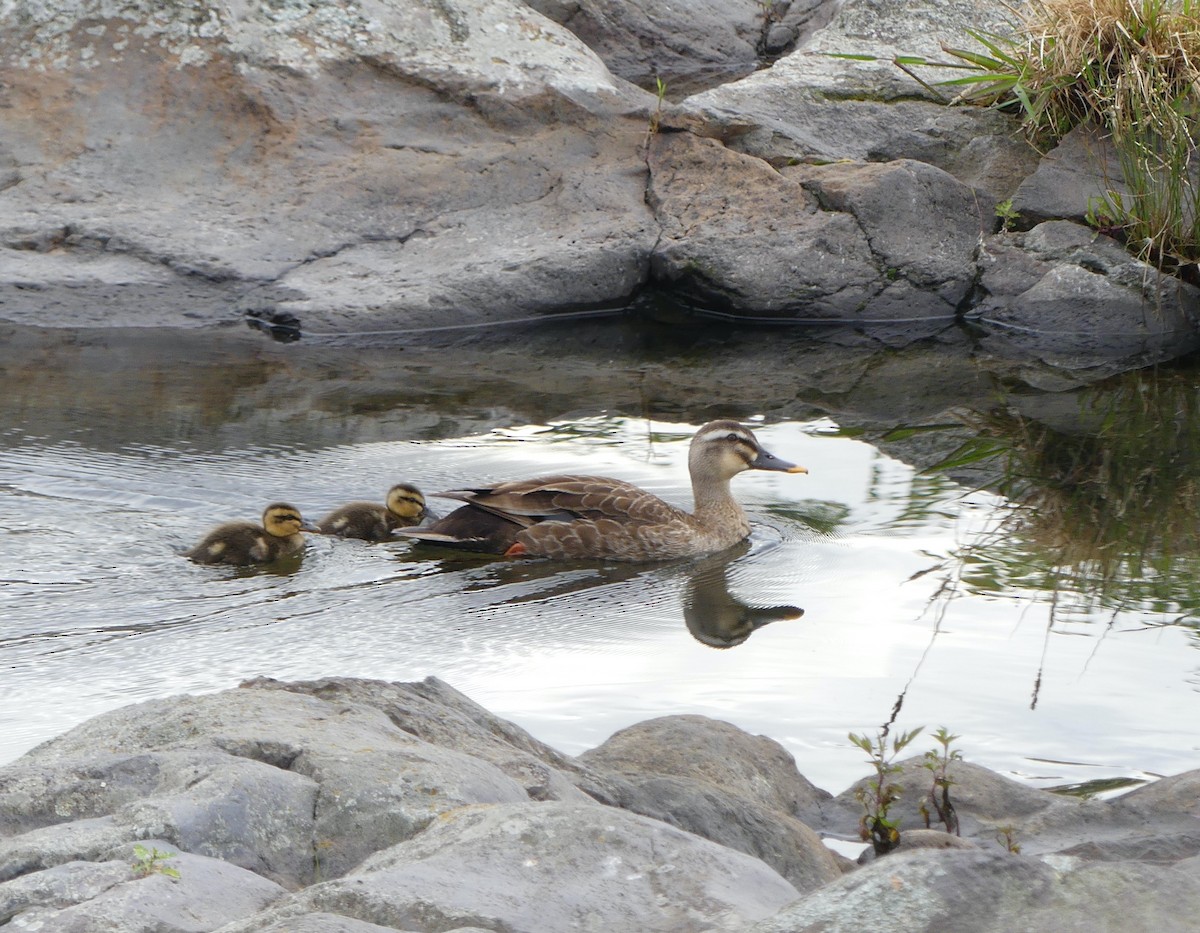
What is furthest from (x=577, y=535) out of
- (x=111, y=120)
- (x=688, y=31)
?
(x=688, y=31)

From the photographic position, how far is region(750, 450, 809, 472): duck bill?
7570 mm

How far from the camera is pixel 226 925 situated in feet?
8.36

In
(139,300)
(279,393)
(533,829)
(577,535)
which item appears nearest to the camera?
(533,829)

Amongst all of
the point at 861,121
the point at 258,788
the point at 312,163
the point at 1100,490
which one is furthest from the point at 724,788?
the point at 861,121

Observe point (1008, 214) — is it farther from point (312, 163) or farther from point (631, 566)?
point (631, 566)

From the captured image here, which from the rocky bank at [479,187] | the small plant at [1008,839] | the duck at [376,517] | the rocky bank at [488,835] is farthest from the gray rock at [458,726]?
the rocky bank at [479,187]

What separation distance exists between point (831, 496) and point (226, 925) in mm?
5475

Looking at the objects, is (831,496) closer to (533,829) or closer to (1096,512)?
(1096,512)

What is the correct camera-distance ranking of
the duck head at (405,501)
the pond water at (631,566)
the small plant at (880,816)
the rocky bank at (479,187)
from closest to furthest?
1. the small plant at (880,816)
2. the pond water at (631,566)
3. the duck head at (405,501)
4. the rocky bank at (479,187)

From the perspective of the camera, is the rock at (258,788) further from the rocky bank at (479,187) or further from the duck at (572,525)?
the rocky bank at (479,187)

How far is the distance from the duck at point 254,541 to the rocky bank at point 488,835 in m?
2.51

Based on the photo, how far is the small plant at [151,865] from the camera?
268 cm

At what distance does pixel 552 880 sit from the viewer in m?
2.72

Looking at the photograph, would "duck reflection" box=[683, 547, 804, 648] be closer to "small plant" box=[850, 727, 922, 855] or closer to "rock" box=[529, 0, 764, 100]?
"small plant" box=[850, 727, 922, 855]
